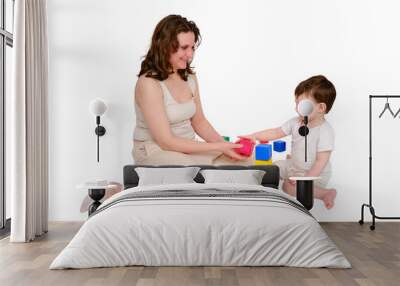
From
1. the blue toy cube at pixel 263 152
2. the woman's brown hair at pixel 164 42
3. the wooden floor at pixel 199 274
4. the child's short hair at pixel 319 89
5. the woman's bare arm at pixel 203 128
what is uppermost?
the woman's brown hair at pixel 164 42

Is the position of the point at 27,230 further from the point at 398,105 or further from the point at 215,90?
the point at 398,105

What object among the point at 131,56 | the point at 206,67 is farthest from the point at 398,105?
the point at 131,56

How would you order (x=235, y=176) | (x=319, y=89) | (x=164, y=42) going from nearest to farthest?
(x=235, y=176)
(x=164, y=42)
(x=319, y=89)

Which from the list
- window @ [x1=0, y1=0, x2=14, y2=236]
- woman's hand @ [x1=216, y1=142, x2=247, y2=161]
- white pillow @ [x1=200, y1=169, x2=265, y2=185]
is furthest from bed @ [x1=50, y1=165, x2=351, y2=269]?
woman's hand @ [x1=216, y1=142, x2=247, y2=161]

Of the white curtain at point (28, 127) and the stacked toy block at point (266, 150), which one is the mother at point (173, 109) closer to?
the stacked toy block at point (266, 150)

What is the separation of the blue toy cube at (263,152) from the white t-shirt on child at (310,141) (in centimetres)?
28

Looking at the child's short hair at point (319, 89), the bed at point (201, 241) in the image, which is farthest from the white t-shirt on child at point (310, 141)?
the bed at point (201, 241)

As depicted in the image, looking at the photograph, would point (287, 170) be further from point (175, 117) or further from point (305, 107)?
point (175, 117)

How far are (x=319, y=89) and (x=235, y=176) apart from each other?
1.63m

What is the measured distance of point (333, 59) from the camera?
7.04m

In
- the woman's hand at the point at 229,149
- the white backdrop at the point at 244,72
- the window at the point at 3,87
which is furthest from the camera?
the white backdrop at the point at 244,72

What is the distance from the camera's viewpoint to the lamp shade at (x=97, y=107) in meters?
6.84

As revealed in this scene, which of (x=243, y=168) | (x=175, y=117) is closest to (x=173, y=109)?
(x=175, y=117)

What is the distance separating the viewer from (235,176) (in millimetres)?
6148
